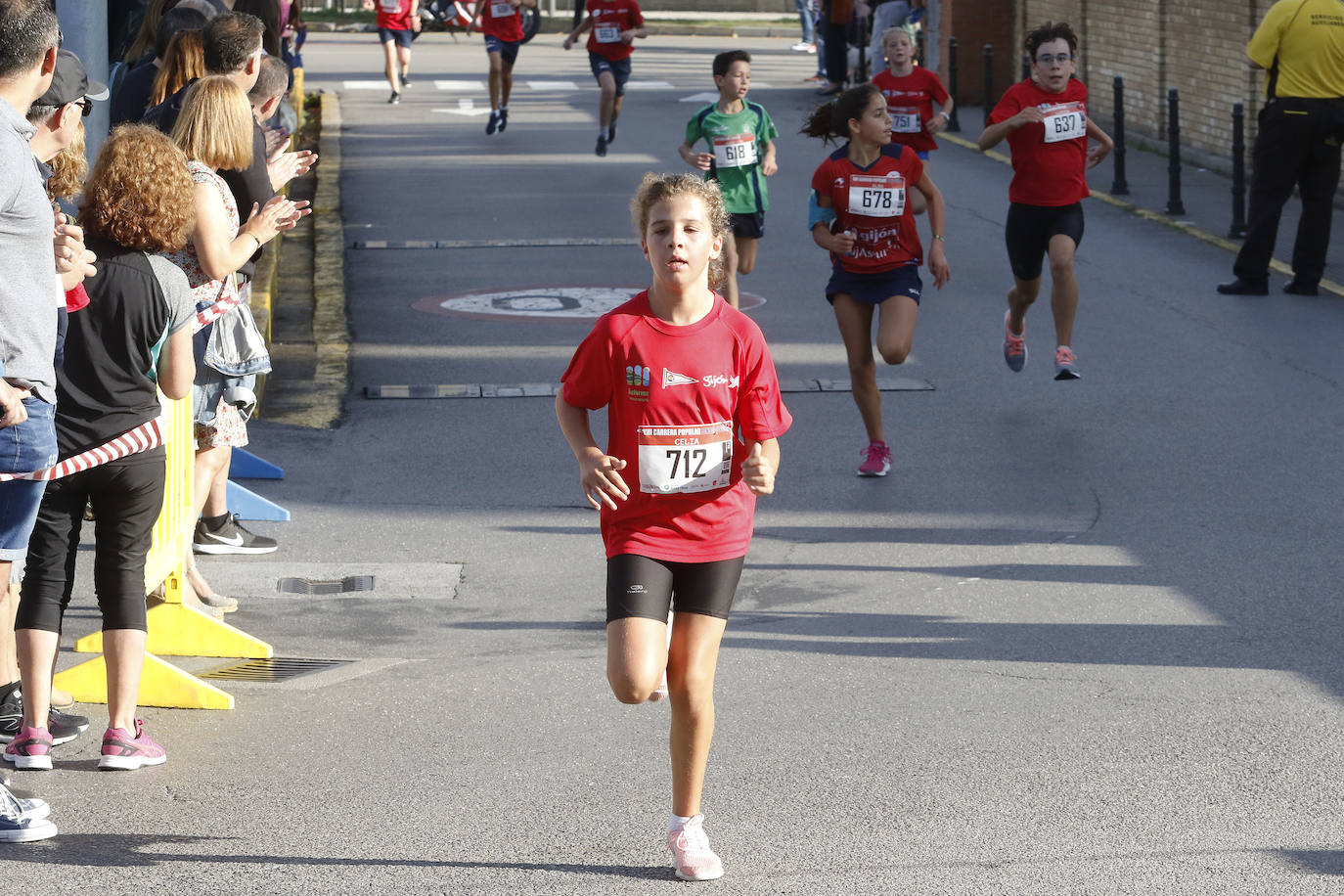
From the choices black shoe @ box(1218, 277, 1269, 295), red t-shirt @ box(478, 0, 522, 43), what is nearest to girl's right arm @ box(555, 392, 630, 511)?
black shoe @ box(1218, 277, 1269, 295)

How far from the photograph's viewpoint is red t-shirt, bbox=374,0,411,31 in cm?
2650

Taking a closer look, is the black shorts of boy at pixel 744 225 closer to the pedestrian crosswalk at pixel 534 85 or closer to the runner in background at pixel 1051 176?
the runner in background at pixel 1051 176

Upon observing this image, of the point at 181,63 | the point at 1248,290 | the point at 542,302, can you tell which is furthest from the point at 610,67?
the point at 181,63

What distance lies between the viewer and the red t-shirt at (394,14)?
26.5m

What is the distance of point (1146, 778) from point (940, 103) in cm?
971

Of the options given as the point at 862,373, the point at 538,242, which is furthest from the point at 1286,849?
the point at 538,242

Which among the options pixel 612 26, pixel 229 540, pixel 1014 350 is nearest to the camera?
pixel 229 540

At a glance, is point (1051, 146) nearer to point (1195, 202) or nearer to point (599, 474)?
point (599, 474)

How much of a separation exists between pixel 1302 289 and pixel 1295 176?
846mm

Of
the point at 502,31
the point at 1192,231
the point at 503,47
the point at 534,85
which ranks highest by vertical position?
the point at 502,31

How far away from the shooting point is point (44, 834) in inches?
197

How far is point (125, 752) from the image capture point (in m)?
5.55

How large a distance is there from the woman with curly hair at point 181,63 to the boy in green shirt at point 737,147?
4.33 meters

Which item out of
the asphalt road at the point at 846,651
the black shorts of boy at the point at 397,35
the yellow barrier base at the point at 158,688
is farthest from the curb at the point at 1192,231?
the black shorts of boy at the point at 397,35
